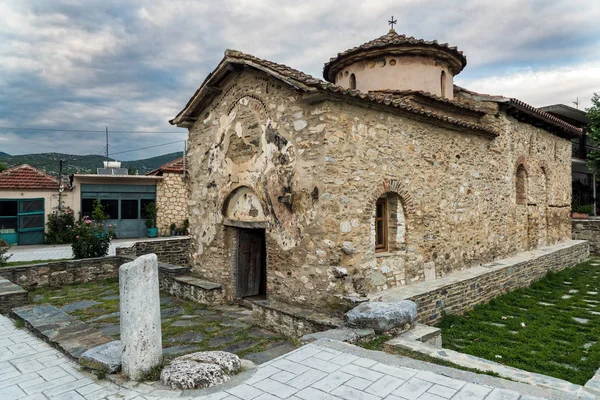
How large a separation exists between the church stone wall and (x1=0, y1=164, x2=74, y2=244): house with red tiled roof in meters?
12.0

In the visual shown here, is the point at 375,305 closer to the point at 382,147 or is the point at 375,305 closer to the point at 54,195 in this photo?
the point at 382,147

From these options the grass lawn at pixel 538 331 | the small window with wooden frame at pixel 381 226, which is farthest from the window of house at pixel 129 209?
the grass lawn at pixel 538 331

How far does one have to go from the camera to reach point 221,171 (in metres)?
8.66

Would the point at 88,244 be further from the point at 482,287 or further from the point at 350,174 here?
the point at 482,287

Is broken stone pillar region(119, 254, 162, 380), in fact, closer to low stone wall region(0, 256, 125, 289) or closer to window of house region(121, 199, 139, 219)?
low stone wall region(0, 256, 125, 289)

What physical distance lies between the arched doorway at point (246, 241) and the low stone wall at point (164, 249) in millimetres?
3911

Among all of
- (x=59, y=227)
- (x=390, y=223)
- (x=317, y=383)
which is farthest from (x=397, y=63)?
(x=59, y=227)

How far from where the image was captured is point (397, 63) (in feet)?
33.7

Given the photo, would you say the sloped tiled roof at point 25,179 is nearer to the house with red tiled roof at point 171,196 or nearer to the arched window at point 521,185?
the house with red tiled roof at point 171,196

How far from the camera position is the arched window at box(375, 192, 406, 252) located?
25.6 feet

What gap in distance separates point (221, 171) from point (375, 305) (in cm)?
468

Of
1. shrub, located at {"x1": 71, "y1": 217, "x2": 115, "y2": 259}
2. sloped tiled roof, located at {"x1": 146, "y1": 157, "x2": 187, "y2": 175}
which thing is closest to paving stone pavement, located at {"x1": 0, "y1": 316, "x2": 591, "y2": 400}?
shrub, located at {"x1": 71, "y1": 217, "x2": 115, "y2": 259}

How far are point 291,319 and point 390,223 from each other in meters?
2.87

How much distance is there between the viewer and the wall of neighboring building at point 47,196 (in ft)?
56.6
